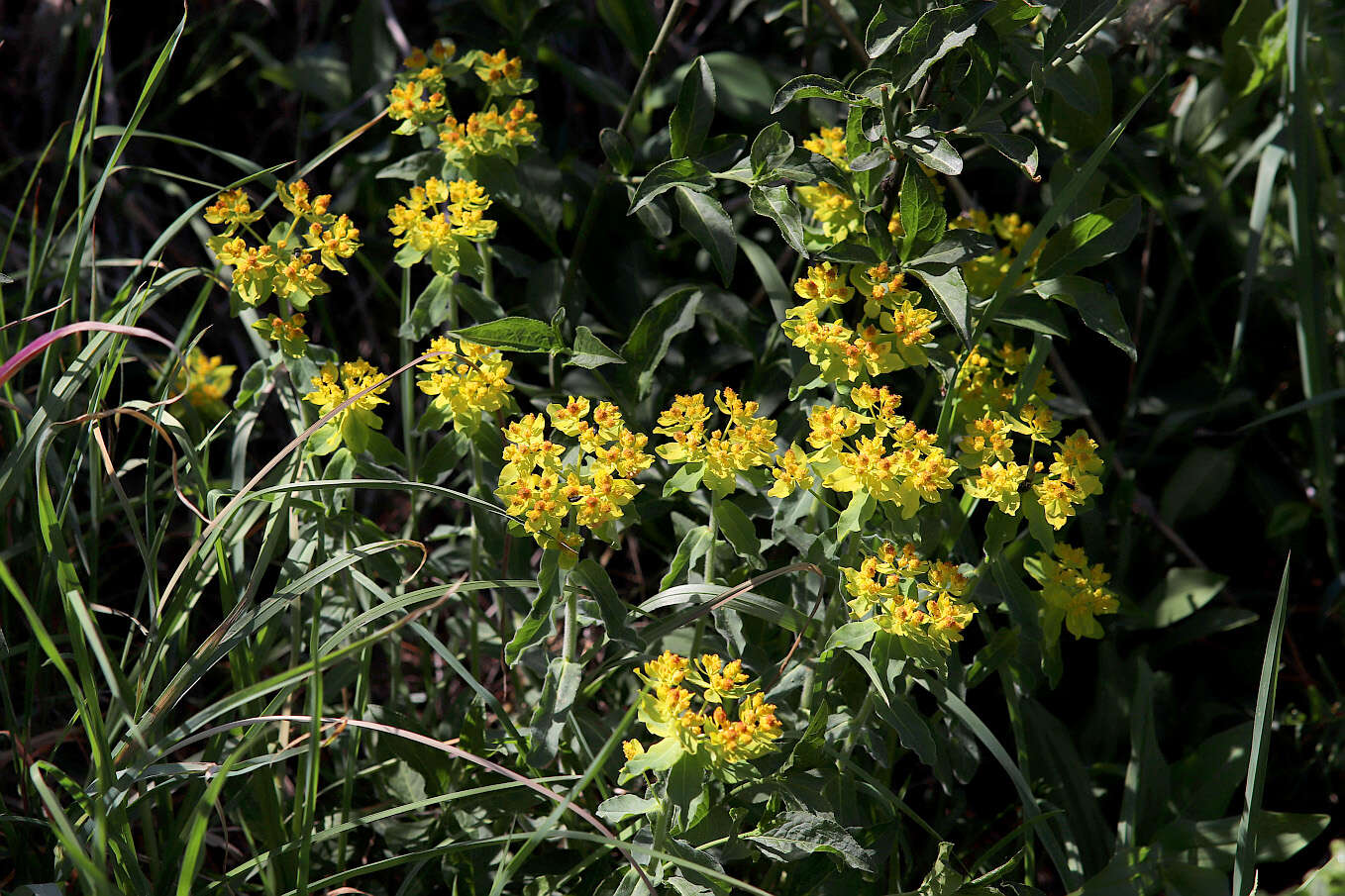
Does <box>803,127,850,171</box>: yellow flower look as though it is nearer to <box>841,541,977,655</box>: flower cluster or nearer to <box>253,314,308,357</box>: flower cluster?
<box>841,541,977,655</box>: flower cluster

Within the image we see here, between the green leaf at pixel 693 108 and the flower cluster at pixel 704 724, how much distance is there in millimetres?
659

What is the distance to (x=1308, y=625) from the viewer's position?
1.99m

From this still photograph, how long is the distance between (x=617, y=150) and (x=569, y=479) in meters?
0.56

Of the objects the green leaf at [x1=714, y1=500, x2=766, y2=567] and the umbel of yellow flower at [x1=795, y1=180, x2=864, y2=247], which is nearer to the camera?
the green leaf at [x1=714, y1=500, x2=766, y2=567]

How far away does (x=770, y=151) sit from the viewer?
1.33 m

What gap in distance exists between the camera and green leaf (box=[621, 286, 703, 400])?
4.76 feet

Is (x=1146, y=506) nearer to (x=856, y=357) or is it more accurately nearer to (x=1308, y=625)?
(x=1308, y=625)

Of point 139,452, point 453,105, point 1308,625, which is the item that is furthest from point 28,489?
point 1308,625

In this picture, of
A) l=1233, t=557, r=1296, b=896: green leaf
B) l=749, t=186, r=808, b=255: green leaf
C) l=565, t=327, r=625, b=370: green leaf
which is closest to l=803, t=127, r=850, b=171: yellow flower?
l=749, t=186, r=808, b=255: green leaf

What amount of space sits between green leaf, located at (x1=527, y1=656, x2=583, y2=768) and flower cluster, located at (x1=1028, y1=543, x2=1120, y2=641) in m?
0.57

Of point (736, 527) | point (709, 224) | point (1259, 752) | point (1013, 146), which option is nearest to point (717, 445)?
point (736, 527)

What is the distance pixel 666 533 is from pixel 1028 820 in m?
0.78

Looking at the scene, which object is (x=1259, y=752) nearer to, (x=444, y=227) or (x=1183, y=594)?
(x=1183, y=594)

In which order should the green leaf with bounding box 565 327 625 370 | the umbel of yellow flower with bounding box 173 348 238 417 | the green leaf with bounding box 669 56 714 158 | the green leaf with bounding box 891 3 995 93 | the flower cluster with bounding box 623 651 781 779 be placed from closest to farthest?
the flower cluster with bounding box 623 651 781 779 < the green leaf with bounding box 891 3 995 93 < the green leaf with bounding box 565 327 625 370 < the green leaf with bounding box 669 56 714 158 < the umbel of yellow flower with bounding box 173 348 238 417
